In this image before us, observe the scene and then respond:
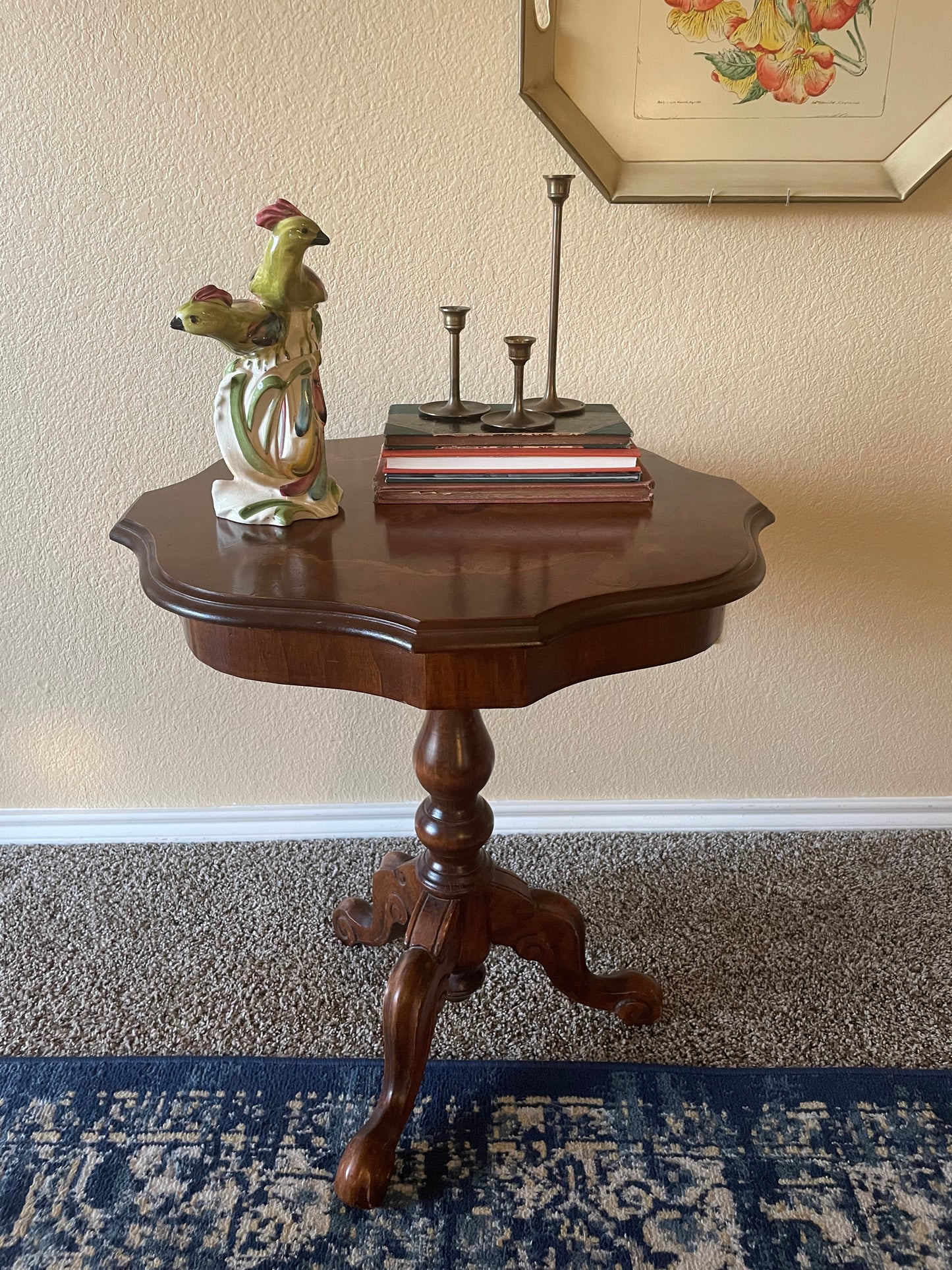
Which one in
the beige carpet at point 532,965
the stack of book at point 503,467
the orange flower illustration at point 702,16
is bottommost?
the beige carpet at point 532,965

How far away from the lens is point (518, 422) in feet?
4.07

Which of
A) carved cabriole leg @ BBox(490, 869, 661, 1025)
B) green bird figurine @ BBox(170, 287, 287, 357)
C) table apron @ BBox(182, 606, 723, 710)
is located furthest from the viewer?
carved cabriole leg @ BBox(490, 869, 661, 1025)

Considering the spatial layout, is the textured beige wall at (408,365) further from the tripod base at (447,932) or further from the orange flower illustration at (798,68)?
the tripod base at (447,932)

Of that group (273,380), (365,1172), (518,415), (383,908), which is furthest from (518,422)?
(365,1172)

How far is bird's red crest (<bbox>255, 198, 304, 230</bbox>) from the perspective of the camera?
106 cm

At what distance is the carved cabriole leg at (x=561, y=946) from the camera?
139 centimetres

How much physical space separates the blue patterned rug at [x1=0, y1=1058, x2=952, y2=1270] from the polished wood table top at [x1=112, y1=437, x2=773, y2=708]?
68 centimetres

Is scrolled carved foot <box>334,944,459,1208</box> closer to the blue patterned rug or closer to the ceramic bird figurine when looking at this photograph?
the blue patterned rug

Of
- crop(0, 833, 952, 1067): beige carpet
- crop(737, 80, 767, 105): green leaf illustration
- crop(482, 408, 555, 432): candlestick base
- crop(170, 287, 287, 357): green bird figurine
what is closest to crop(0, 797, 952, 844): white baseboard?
crop(0, 833, 952, 1067): beige carpet

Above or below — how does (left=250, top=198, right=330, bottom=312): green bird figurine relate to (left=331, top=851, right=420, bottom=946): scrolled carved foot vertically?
above

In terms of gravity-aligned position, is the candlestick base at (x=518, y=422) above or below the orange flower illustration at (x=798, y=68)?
below

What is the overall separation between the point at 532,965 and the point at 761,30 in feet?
4.72

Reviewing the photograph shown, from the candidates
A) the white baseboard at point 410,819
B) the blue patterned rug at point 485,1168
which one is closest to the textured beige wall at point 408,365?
the white baseboard at point 410,819

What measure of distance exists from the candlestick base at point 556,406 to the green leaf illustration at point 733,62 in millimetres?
539
